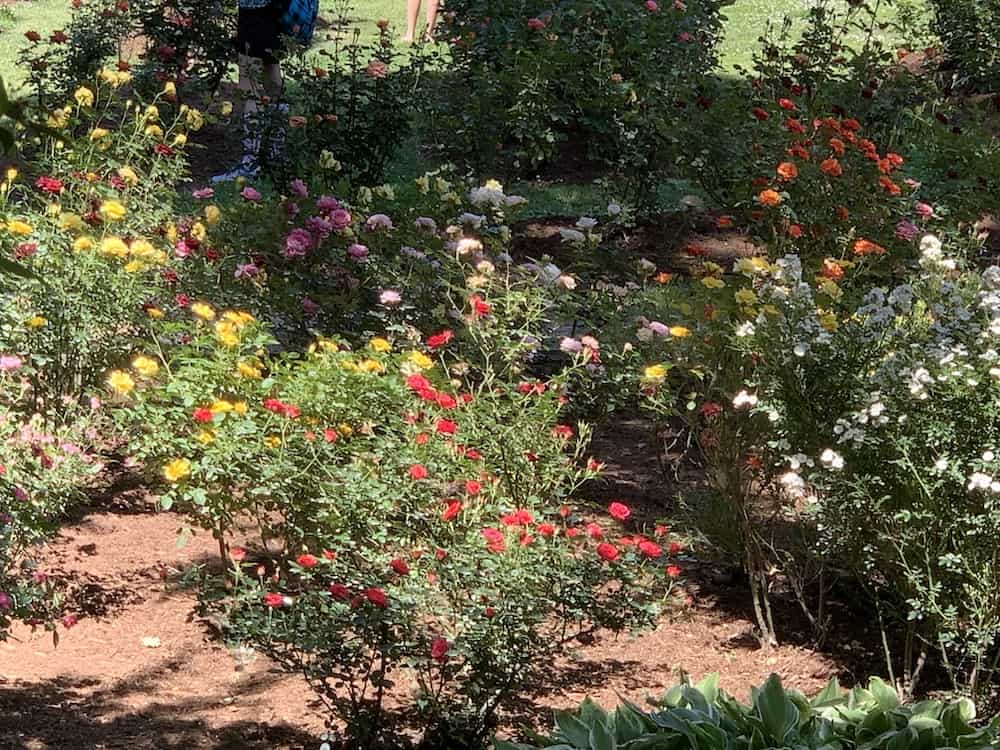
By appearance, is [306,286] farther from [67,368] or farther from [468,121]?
[468,121]

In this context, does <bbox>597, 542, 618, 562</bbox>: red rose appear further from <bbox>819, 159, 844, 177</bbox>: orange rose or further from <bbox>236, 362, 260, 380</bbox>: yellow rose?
<bbox>819, 159, 844, 177</bbox>: orange rose

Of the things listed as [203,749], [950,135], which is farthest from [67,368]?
[950,135]

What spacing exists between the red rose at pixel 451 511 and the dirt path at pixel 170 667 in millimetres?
629

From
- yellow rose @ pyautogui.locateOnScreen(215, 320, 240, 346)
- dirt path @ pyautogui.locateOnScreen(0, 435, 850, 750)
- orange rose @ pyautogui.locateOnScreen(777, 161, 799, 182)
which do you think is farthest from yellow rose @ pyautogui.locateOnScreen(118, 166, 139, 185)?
orange rose @ pyautogui.locateOnScreen(777, 161, 799, 182)

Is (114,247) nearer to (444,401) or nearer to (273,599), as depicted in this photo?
(444,401)

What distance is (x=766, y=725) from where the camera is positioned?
7.96ft

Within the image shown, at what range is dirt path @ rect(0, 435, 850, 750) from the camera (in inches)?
153

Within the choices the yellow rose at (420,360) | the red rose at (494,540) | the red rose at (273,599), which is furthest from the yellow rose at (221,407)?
the red rose at (494,540)

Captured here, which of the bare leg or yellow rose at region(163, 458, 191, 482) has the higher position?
the bare leg

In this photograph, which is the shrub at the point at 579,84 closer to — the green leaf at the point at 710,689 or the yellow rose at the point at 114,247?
the yellow rose at the point at 114,247

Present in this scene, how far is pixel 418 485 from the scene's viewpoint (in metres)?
3.82

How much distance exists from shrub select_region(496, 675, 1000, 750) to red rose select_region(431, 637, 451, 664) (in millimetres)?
809

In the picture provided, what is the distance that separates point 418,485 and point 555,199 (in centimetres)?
563

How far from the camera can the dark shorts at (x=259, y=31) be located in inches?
363
